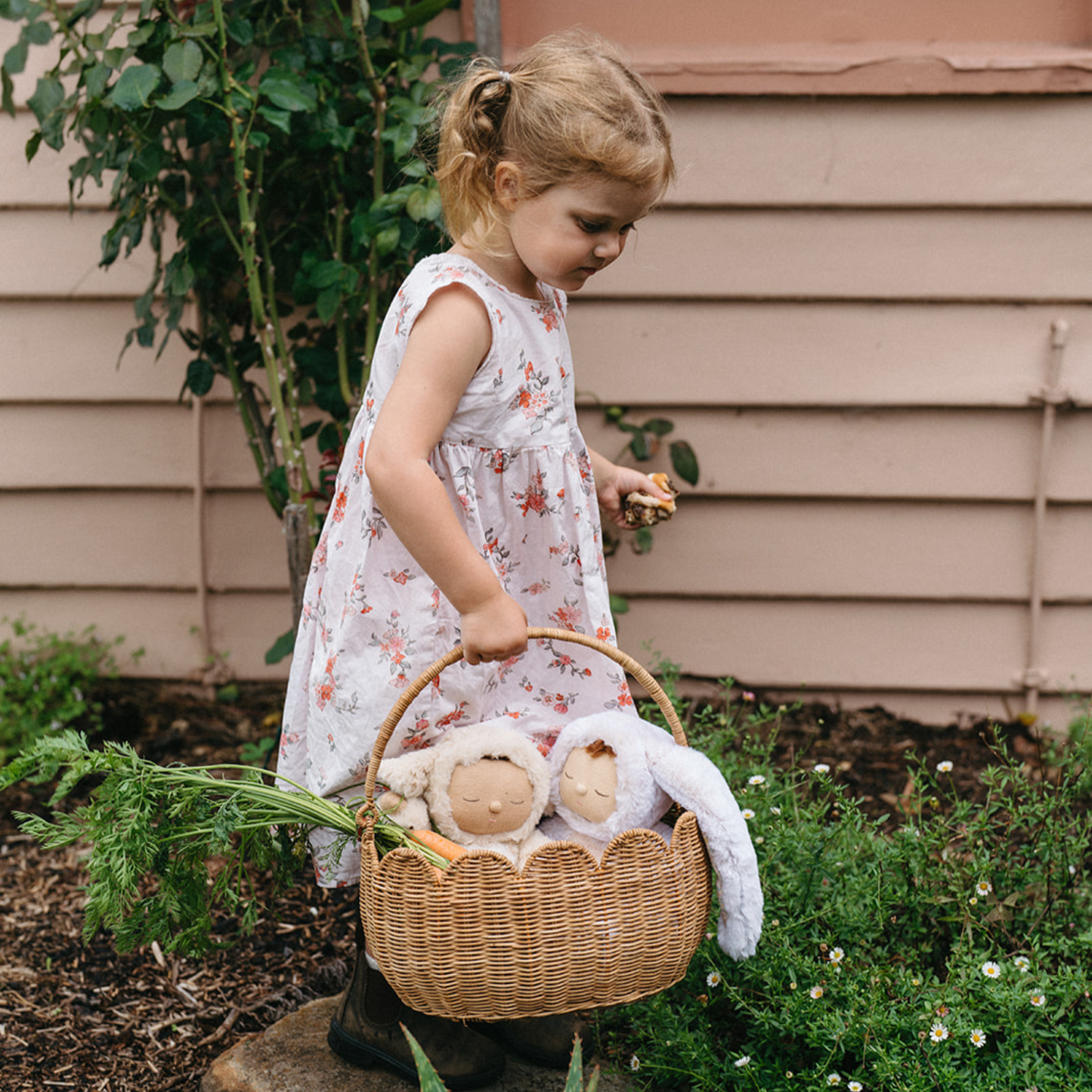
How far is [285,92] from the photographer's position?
7.57 feet

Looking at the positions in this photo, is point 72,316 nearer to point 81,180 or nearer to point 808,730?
point 81,180

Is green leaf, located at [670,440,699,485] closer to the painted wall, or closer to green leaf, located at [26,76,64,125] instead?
the painted wall

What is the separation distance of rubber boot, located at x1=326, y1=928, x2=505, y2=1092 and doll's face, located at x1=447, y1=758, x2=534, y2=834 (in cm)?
35

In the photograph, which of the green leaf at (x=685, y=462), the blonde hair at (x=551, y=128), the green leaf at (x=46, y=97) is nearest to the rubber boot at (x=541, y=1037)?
the blonde hair at (x=551, y=128)

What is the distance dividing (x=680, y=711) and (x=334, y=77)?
1.76 meters

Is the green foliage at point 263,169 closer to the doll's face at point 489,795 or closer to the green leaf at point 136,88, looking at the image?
the green leaf at point 136,88

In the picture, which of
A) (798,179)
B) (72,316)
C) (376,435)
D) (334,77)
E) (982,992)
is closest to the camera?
(376,435)

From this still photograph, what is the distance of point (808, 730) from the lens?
9.29 ft

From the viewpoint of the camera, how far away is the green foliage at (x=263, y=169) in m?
2.33

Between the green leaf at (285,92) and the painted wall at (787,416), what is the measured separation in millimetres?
786

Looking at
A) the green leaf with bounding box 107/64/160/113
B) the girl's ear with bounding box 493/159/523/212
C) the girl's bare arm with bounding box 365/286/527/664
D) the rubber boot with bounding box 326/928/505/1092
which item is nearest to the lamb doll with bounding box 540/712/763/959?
the girl's bare arm with bounding box 365/286/527/664

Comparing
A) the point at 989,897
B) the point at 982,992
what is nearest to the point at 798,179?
the point at 989,897

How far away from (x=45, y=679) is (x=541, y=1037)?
1.82m

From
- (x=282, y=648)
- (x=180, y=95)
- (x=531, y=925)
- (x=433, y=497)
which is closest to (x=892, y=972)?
(x=531, y=925)
